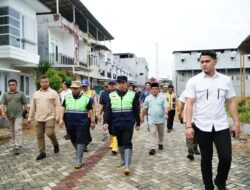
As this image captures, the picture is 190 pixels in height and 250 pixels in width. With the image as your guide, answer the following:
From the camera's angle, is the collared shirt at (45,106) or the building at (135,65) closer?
the collared shirt at (45,106)

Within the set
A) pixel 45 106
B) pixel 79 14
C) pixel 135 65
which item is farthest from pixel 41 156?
pixel 135 65

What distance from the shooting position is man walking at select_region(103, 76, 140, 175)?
5.95 metres

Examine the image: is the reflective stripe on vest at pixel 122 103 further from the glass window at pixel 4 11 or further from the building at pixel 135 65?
the building at pixel 135 65

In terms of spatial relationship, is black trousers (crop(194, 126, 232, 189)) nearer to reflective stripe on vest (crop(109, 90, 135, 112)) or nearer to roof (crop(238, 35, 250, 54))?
reflective stripe on vest (crop(109, 90, 135, 112))

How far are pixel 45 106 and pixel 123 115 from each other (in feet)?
7.32

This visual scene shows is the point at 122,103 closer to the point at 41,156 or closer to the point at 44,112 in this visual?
the point at 44,112

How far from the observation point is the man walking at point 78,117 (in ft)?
21.0

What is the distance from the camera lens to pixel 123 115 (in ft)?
19.7

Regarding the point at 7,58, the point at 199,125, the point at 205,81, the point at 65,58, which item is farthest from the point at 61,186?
the point at 65,58

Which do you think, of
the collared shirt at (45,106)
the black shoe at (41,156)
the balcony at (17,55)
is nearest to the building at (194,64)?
the balcony at (17,55)

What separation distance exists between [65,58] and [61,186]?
2463cm

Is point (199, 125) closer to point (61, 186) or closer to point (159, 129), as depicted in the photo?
point (61, 186)

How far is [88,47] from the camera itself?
120 ft

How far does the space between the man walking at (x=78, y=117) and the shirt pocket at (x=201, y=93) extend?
9.17ft
